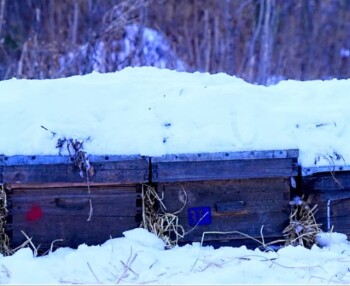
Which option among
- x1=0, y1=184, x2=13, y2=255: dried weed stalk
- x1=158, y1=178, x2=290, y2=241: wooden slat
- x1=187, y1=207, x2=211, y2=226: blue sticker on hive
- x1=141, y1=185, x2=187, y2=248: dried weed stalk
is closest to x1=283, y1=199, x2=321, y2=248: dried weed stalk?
x1=158, y1=178, x2=290, y2=241: wooden slat

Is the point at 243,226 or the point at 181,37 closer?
the point at 243,226

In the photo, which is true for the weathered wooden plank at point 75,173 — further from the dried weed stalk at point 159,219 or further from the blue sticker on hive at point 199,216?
the blue sticker on hive at point 199,216

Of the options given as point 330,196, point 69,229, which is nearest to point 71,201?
point 69,229

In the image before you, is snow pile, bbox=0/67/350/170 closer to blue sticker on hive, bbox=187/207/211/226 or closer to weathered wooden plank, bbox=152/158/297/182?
weathered wooden plank, bbox=152/158/297/182

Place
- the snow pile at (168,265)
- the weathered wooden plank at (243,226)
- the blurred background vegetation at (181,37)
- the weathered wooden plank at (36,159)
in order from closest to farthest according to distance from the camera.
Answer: the snow pile at (168,265) → the weathered wooden plank at (36,159) → the weathered wooden plank at (243,226) → the blurred background vegetation at (181,37)

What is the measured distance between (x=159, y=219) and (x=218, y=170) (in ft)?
1.33

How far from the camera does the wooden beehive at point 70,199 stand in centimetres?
333

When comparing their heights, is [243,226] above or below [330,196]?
below

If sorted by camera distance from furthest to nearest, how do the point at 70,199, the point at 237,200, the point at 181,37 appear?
the point at 181,37, the point at 237,200, the point at 70,199

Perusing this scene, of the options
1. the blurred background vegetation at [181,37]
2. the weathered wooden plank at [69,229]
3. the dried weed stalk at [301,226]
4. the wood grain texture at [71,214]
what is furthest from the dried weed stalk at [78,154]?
the blurred background vegetation at [181,37]

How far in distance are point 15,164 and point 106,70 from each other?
4.64 metres

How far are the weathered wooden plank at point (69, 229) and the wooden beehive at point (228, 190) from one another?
11.3 inches

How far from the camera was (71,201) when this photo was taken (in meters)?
3.42

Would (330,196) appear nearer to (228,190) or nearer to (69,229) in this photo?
(228,190)
